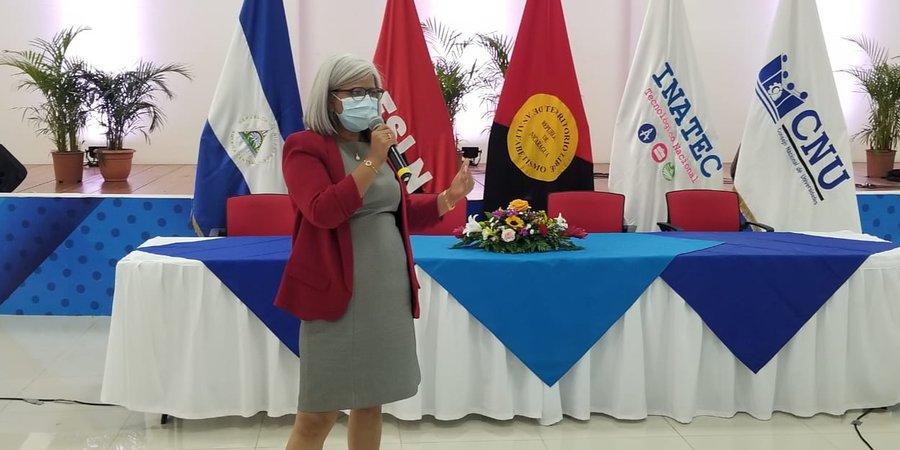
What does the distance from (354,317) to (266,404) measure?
1.52 m

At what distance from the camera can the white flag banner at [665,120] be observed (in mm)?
5059

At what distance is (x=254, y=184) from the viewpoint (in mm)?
4910

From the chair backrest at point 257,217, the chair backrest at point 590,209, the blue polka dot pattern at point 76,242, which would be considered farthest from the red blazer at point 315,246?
the blue polka dot pattern at point 76,242

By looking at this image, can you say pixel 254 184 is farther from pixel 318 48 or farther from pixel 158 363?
pixel 318 48

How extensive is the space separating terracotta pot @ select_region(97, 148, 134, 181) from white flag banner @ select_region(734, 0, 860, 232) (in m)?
4.48

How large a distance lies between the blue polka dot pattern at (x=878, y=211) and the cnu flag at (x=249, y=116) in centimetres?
360

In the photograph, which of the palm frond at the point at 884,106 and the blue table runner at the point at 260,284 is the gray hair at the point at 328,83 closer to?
the blue table runner at the point at 260,284

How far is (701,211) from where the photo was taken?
477 centimetres

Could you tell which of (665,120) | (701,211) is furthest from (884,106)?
(701,211)

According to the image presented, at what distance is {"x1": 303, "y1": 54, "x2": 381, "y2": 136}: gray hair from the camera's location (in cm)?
206

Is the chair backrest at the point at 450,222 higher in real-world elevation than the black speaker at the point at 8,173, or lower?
lower

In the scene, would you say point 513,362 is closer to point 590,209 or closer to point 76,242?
point 590,209

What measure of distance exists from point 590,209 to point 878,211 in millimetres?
2215

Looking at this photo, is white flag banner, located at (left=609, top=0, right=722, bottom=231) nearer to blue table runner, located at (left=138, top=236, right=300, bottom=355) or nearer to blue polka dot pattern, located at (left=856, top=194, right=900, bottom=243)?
blue polka dot pattern, located at (left=856, top=194, right=900, bottom=243)
